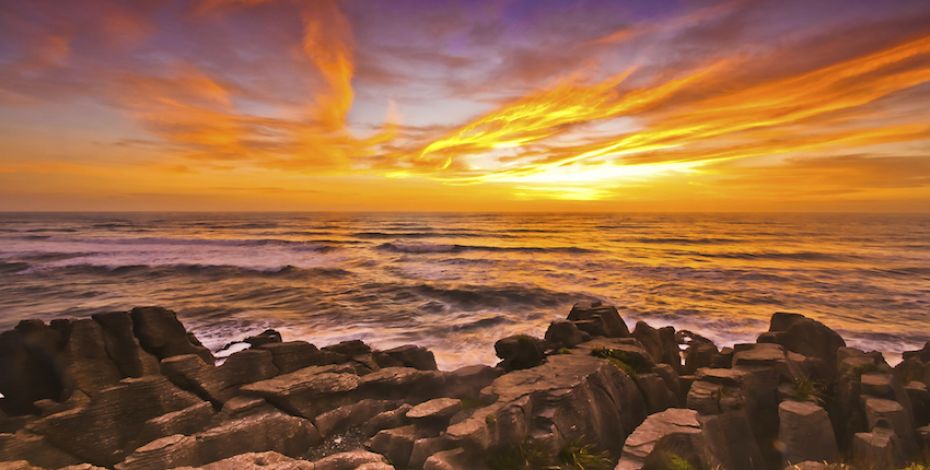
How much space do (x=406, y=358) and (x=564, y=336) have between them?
6.15 m

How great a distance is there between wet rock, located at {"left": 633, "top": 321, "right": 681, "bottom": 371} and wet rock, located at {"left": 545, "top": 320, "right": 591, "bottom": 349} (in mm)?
2894

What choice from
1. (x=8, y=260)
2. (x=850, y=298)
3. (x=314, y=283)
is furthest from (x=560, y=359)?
(x=8, y=260)

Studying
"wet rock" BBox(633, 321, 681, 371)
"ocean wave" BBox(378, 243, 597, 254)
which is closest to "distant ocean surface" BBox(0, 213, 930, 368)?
"ocean wave" BBox(378, 243, 597, 254)

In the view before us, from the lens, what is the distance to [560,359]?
1402 centimetres

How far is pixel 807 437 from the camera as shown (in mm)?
10844

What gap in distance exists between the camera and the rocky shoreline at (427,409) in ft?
31.7

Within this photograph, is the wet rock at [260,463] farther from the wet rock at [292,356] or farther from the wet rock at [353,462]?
the wet rock at [292,356]

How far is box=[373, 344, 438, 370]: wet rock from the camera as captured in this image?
52.1ft

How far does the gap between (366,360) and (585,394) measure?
7650 mm

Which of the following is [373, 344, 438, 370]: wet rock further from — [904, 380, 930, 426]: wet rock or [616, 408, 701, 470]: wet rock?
[904, 380, 930, 426]: wet rock

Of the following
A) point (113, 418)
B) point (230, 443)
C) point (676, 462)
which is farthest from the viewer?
point (113, 418)

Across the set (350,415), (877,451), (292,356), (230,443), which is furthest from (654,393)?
(230,443)

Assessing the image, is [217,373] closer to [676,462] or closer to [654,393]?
[676,462]

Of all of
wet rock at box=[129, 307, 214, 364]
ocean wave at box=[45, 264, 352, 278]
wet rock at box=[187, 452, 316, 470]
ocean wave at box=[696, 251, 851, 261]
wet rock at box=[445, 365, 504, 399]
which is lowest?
ocean wave at box=[696, 251, 851, 261]
